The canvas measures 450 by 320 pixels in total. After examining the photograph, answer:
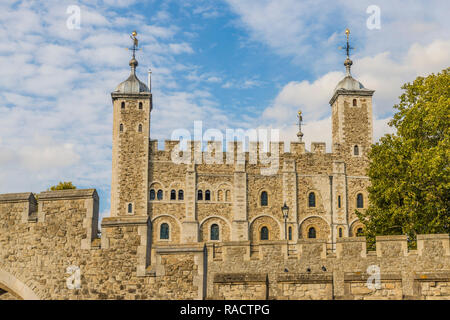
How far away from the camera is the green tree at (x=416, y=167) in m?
25.5

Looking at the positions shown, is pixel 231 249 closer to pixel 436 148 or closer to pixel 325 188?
pixel 436 148

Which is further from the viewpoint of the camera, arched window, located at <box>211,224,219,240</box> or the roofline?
the roofline

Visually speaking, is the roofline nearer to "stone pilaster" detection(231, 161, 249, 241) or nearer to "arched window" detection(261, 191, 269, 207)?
"stone pilaster" detection(231, 161, 249, 241)

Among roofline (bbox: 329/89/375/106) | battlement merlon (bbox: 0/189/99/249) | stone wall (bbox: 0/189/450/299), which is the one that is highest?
roofline (bbox: 329/89/375/106)

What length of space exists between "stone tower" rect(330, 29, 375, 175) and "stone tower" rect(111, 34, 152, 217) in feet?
47.7

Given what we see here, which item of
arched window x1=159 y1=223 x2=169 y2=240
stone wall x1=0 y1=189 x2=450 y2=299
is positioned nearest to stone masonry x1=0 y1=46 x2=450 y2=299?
stone wall x1=0 y1=189 x2=450 y2=299

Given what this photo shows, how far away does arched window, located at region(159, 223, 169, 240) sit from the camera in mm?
43125

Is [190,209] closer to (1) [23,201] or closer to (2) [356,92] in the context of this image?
(2) [356,92]

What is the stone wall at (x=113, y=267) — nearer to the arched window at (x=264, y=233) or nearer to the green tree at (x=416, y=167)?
the green tree at (x=416, y=167)

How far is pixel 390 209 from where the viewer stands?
26.4 metres

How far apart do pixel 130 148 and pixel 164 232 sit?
22.0 ft

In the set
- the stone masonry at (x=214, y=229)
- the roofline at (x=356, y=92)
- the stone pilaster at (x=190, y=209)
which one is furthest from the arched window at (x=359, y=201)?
the stone pilaster at (x=190, y=209)

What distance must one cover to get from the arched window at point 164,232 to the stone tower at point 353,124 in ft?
45.6

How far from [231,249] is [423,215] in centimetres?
1023
